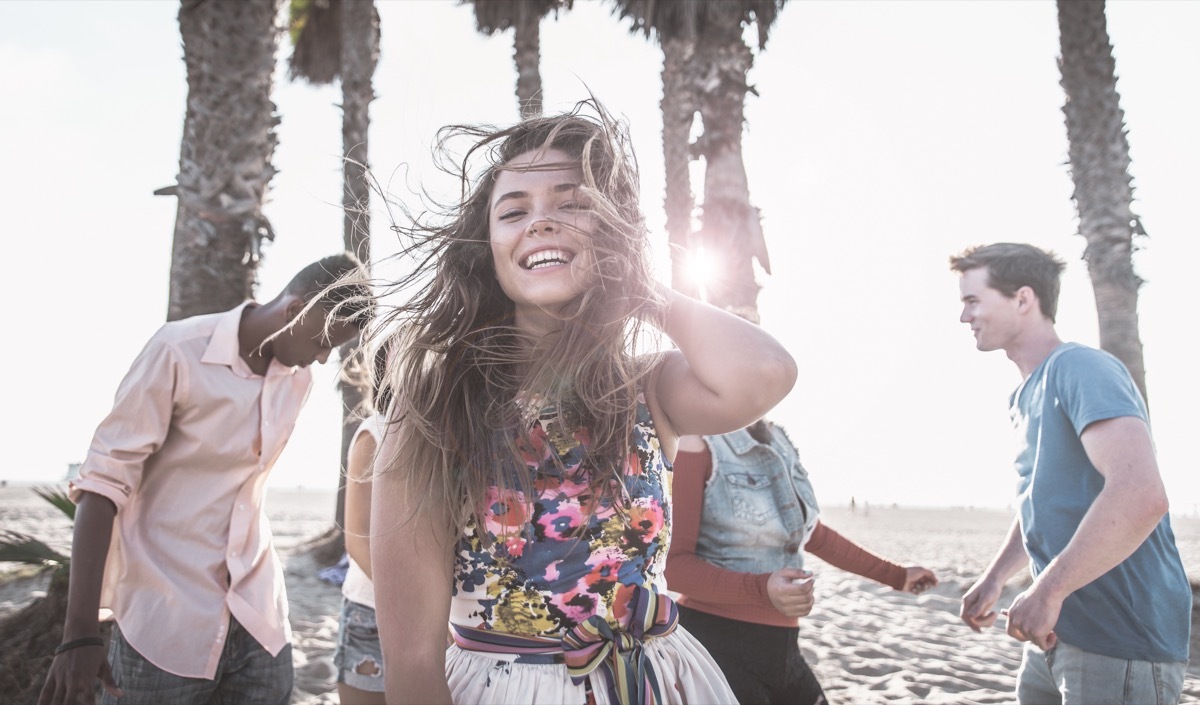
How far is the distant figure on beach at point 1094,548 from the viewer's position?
2.17 m

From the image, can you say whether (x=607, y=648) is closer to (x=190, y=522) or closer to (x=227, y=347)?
(x=190, y=522)

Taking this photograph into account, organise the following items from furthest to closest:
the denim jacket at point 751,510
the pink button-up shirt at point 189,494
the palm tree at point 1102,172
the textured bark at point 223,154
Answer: the palm tree at point 1102,172
the textured bark at point 223,154
the denim jacket at point 751,510
the pink button-up shirt at point 189,494

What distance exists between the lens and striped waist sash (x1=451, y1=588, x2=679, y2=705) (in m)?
1.45

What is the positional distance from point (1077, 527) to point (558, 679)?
5.92ft

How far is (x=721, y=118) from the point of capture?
7230 mm

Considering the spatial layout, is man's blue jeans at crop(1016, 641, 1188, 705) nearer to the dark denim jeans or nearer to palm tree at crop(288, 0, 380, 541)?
the dark denim jeans

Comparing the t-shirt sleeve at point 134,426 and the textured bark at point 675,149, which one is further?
the textured bark at point 675,149

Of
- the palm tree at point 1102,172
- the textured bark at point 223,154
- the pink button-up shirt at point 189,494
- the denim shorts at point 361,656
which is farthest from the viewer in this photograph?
the palm tree at point 1102,172

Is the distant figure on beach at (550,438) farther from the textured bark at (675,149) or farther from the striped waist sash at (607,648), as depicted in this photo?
the textured bark at (675,149)

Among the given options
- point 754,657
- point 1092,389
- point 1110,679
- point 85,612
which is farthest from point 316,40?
point 1110,679

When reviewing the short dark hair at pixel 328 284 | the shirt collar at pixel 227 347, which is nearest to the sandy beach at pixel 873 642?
the shirt collar at pixel 227 347

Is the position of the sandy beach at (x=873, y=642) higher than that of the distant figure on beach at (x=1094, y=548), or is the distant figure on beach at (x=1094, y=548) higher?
the distant figure on beach at (x=1094, y=548)

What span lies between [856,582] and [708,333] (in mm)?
8708

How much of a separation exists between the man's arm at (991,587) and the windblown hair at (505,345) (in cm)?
187
